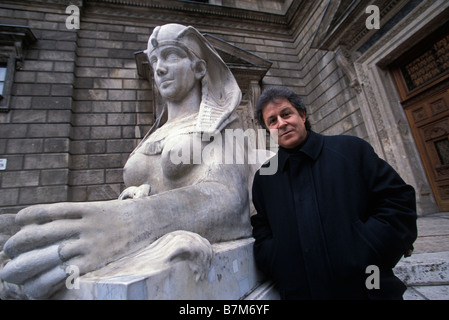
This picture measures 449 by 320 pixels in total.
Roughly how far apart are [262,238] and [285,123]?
56 centimetres

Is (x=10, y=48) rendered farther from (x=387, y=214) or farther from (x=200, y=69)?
(x=387, y=214)

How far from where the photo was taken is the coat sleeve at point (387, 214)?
2.73 feet

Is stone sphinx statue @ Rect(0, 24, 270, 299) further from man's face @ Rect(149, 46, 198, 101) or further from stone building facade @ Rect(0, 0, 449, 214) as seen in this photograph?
stone building facade @ Rect(0, 0, 449, 214)

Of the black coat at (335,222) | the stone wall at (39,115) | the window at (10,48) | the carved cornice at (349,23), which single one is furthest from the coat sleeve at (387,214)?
the window at (10,48)

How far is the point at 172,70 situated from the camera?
1.53 m

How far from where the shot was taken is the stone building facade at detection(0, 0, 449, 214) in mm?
4430

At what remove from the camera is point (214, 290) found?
0.84 metres

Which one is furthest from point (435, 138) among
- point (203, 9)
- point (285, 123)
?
point (203, 9)

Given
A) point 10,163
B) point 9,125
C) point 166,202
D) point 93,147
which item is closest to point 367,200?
point 166,202

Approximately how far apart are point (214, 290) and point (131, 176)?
900mm

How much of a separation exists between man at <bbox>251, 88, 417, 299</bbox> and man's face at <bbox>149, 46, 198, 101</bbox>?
771 mm

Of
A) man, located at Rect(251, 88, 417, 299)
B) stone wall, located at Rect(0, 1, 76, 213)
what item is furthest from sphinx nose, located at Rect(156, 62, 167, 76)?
stone wall, located at Rect(0, 1, 76, 213)

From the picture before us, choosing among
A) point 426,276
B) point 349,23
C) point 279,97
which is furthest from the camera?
point 349,23
